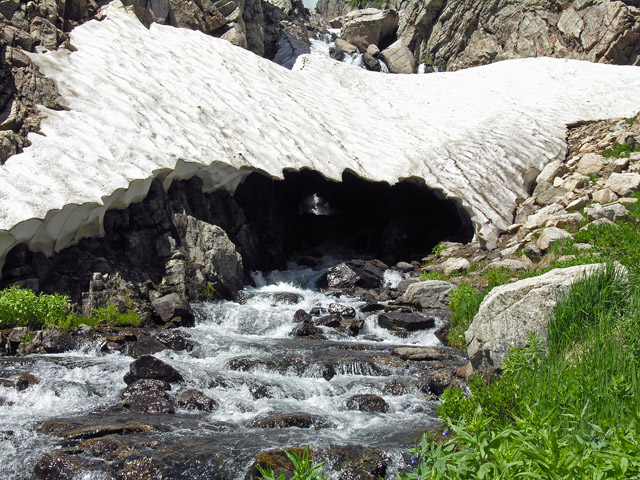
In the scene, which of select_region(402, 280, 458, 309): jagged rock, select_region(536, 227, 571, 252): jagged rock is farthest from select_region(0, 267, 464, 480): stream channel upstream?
select_region(536, 227, 571, 252): jagged rock

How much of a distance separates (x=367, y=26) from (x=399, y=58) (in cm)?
292

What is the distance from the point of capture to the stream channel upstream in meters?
6.73

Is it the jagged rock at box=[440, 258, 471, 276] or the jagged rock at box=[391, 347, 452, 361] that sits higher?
the jagged rock at box=[440, 258, 471, 276]

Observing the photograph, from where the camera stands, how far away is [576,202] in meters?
17.6

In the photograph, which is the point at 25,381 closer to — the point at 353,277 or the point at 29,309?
the point at 29,309

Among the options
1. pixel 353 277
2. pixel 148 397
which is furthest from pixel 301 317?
pixel 148 397

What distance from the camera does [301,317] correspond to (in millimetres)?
14742

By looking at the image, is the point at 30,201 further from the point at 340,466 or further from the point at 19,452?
the point at 340,466

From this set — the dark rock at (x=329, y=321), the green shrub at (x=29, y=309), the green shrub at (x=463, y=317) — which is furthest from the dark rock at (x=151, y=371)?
the green shrub at (x=463, y=317)

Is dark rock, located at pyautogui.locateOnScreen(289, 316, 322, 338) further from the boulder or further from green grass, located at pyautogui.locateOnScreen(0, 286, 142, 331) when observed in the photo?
the boulder

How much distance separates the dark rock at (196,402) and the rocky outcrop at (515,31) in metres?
31.9

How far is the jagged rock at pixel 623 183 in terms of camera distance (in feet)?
56.6

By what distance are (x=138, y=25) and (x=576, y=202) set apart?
54.1 feet

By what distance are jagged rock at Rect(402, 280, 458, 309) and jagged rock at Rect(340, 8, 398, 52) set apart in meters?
24.4
